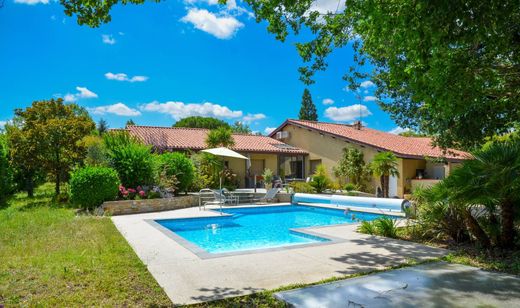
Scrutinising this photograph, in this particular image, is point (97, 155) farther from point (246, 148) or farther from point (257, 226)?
point (246, 148)

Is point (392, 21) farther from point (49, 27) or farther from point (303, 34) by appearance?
point (49, 27)

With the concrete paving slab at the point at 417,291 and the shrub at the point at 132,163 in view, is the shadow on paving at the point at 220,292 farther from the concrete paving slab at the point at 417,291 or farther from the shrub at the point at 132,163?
the shrub at the point at 132,163

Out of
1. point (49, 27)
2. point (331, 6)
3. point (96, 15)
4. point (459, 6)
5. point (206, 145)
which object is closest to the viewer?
point (459, 6)

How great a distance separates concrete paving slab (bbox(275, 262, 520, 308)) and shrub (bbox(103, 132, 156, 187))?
42.8ft

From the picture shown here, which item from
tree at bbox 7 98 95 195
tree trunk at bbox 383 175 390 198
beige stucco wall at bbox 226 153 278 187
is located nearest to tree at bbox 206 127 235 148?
beige stucco wall at bbox 226 153 278 187

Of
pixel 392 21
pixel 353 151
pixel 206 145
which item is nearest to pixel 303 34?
pixel 392 21

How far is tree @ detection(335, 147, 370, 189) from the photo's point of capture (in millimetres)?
24834

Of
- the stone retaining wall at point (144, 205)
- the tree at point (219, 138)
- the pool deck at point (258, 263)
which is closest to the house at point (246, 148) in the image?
the tree at point (219, 138)

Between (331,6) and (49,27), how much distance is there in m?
13.2

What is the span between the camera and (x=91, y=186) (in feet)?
46.9

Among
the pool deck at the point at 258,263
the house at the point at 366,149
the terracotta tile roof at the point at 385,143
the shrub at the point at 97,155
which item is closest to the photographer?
the pool deck at the point at 258,263

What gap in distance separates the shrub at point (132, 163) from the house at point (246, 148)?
8.72 m

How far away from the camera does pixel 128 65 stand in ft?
90.8

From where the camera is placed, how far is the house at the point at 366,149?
2322 cm
